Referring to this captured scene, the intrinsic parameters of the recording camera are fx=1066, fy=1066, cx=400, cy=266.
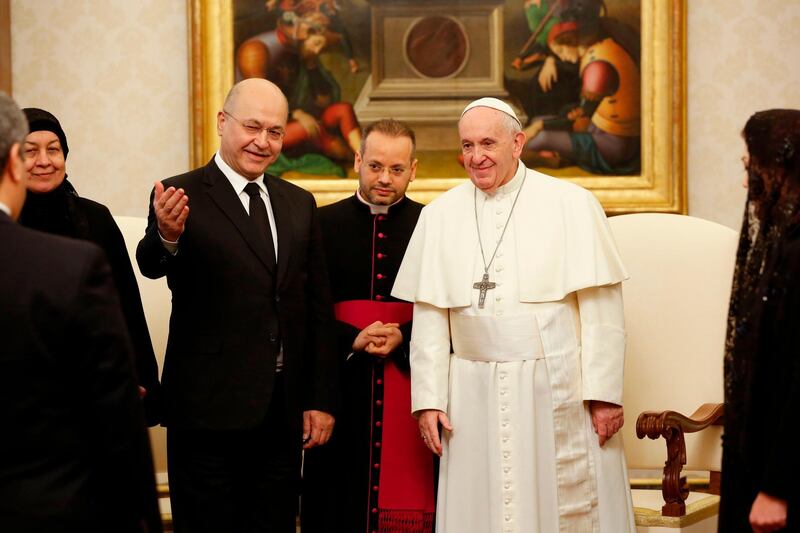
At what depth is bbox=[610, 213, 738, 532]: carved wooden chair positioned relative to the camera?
15.4ft

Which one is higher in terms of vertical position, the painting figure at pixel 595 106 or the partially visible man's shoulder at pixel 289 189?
the painting figure at pixel 595 106

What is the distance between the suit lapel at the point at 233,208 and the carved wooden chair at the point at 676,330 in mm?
1885

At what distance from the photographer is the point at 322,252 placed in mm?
3973

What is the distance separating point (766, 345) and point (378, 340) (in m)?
1.82

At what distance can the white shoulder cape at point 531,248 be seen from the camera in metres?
3.89

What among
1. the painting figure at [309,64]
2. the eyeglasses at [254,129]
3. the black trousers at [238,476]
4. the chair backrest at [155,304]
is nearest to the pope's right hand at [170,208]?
the eyeglasses at [254,129]

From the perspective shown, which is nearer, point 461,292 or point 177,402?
point 177,402

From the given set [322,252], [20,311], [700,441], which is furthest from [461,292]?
[20,311]

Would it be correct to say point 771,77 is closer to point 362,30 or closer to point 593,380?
point 362,30

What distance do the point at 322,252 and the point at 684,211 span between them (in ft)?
8.24

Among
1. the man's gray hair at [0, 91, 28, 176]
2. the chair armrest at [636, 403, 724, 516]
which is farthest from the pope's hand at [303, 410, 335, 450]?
the man's gray hair at [0, 91, 28, 176]

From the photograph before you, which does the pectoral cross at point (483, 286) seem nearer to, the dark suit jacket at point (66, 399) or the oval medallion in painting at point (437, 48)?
the dark suit jacket at point (66, 399)

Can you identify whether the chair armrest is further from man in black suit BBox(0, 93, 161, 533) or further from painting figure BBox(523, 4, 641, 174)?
man in black suit BBox(0, 93, 161, 533)

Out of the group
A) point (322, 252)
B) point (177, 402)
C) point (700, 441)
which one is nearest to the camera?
point (177, 402)
